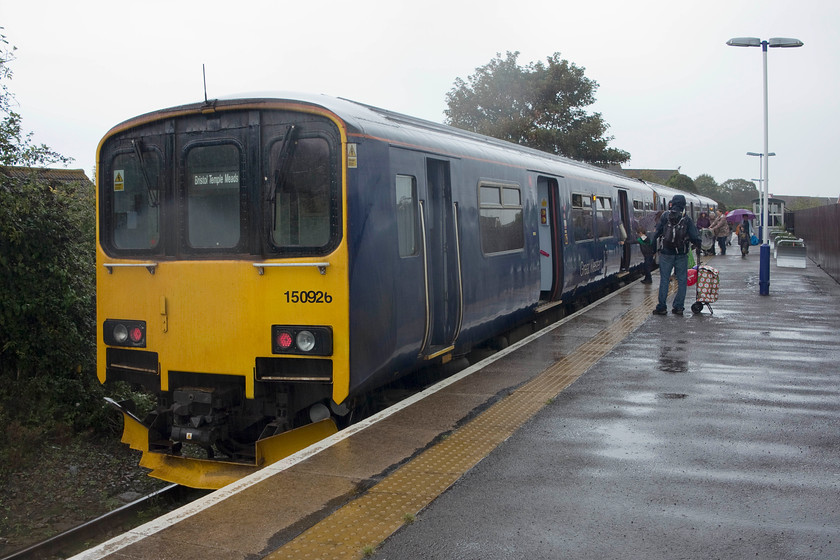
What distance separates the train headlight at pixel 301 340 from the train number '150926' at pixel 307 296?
197mm

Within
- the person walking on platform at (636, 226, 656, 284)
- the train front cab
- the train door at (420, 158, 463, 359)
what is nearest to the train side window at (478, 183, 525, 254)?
the train door at (420, 158, 463, 359)

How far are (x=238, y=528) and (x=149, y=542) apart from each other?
0.46 metres

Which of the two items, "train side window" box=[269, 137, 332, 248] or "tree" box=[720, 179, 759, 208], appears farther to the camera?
"tree" box=[720, 179, 759, 208]

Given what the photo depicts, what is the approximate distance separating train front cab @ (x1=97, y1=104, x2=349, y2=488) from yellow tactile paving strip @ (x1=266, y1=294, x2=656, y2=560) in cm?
96

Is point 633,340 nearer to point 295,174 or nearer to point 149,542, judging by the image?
point 295,174

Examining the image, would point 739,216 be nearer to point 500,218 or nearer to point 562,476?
point 500,218

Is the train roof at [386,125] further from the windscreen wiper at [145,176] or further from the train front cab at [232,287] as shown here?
the windscreen wiper at [145,176]

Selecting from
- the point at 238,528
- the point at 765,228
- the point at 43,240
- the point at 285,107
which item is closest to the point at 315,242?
the point at 285,107

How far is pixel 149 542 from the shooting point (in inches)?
158

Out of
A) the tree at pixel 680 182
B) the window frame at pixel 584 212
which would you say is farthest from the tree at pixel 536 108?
the tree at pixel 680 182

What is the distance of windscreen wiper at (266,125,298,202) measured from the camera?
19.5 feet

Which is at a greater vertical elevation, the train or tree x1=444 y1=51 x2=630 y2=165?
tree x1=444 y1=51 x2=630 y2=165

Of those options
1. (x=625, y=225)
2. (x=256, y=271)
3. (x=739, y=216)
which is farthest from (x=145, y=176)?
(x=739, y=216)

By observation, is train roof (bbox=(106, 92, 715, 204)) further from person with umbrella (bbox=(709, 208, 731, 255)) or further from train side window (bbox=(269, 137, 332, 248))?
person with umbrella (bbox=(709, 208, 731, 255))
